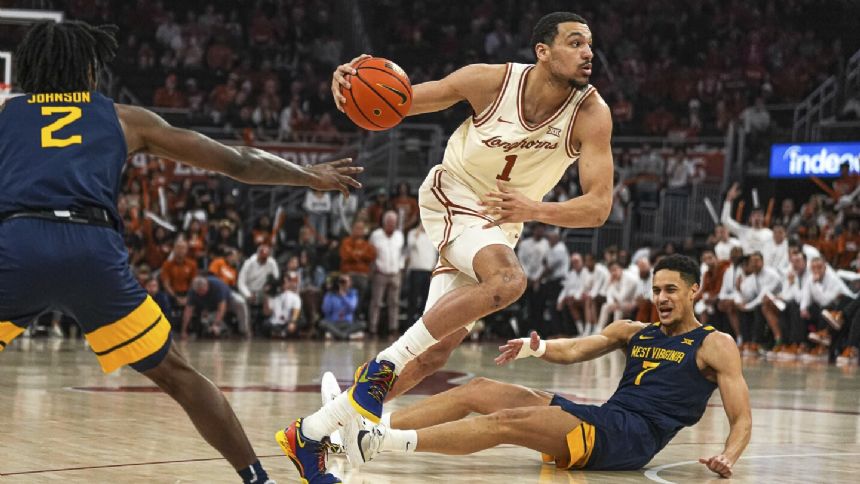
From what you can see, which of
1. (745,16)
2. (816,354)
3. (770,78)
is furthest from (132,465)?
(745,16)

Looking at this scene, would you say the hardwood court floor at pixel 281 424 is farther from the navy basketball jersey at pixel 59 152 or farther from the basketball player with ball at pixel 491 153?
the navy basketball jersey at pixel 59 152

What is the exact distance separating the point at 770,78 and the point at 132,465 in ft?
75.9

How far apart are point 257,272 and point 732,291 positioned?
6947 mm

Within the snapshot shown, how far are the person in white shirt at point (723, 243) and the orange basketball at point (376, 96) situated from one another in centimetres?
1317

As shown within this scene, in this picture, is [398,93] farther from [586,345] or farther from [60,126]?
[60,126]

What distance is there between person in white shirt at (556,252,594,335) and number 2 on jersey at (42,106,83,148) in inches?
629

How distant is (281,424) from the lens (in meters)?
7.24

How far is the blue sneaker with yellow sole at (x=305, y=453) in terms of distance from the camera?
502 cm

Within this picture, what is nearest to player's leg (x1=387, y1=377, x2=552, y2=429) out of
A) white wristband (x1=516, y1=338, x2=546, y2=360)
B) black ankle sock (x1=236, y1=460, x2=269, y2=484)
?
white wristband (x1=516, y1=338, x2=546, y2=360)

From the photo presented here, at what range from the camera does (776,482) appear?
18.5 ft

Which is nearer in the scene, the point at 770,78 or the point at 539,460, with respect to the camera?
the point at 539,460

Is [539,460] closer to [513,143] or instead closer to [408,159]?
[513,143]

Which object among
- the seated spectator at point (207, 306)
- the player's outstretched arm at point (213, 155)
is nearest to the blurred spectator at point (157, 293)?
the seated spectator at point (207, 306)

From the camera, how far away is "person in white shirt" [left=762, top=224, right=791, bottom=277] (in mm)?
17453
